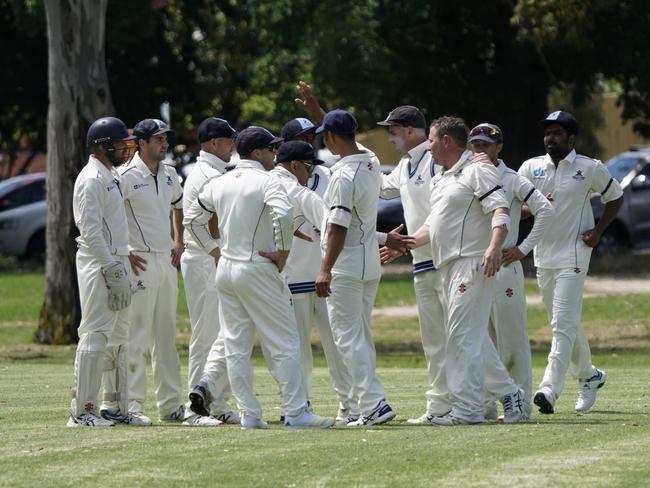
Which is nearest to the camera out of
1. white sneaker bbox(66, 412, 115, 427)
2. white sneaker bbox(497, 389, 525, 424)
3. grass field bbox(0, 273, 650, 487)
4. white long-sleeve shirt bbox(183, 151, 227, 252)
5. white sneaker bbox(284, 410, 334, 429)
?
grass field bbox(0, 273, 650, 487)

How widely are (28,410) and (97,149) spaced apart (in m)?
2.54

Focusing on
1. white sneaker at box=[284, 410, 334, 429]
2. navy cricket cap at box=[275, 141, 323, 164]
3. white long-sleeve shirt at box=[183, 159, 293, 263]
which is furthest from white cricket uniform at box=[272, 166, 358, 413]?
white long-sleeve shirt at box=[183, 159, 293, 263]

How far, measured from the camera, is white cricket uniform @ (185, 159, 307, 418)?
1088 cm

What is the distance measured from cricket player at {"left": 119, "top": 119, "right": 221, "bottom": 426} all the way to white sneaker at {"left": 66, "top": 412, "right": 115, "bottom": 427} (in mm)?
626

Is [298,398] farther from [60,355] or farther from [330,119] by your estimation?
[60,355]

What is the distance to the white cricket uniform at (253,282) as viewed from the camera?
428 inches

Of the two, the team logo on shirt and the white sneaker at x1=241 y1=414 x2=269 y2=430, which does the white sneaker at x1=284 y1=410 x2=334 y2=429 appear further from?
the team logo on shirt

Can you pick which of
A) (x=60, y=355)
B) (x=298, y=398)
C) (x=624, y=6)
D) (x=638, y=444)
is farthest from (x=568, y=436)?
(x=624, y=6)

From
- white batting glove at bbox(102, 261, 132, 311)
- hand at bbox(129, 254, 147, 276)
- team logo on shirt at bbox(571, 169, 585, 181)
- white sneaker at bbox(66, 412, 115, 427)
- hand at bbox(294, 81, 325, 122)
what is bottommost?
white sneaker at bbox(66, 412, 115, 427)

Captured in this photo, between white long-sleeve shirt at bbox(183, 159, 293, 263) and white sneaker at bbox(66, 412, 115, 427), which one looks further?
white sneaker at bbox(66, 412, 115, 427)

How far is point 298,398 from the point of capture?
36.0 feet

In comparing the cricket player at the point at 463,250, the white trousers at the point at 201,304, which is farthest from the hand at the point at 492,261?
the white trousers at the point at 201,304

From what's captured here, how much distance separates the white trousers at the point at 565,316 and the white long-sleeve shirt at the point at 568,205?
9 cm

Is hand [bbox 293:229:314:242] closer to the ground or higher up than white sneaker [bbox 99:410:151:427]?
higher up
